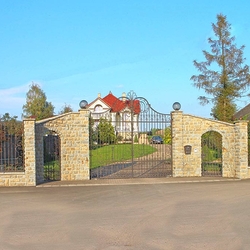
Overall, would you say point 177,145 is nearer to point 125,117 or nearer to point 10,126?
point 125,117

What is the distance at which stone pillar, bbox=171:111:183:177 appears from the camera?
639 inches

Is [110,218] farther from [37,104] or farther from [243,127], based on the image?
[37,104]

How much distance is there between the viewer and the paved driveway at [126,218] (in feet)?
21.4

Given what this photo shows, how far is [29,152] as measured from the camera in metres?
14.4

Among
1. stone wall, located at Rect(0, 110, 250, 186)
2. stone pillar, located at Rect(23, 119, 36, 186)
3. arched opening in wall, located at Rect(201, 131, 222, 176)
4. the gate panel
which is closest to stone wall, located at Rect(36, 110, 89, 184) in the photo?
stone wall, located at Rect(0, 110, 250, 186)

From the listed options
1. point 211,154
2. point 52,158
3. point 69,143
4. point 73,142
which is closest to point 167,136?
point 211,154

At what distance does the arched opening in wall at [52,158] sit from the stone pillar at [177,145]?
5.06 metres

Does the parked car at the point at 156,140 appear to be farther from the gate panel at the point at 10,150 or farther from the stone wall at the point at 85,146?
the gate panel at the point at 10,150

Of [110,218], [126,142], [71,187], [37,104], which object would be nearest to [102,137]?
[126,142]

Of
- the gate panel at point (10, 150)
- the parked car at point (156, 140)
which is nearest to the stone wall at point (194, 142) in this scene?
the parked car at point (156, 140)

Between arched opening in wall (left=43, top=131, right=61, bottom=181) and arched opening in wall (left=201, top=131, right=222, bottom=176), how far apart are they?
6.61 metres

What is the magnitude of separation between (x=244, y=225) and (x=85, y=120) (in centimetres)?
935

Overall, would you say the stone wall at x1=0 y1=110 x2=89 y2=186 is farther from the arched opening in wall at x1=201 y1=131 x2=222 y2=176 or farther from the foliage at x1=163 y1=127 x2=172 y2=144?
the arched opening in wall at x1=201 y1=131 x2=222 y2=176

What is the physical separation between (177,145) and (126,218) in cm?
814
